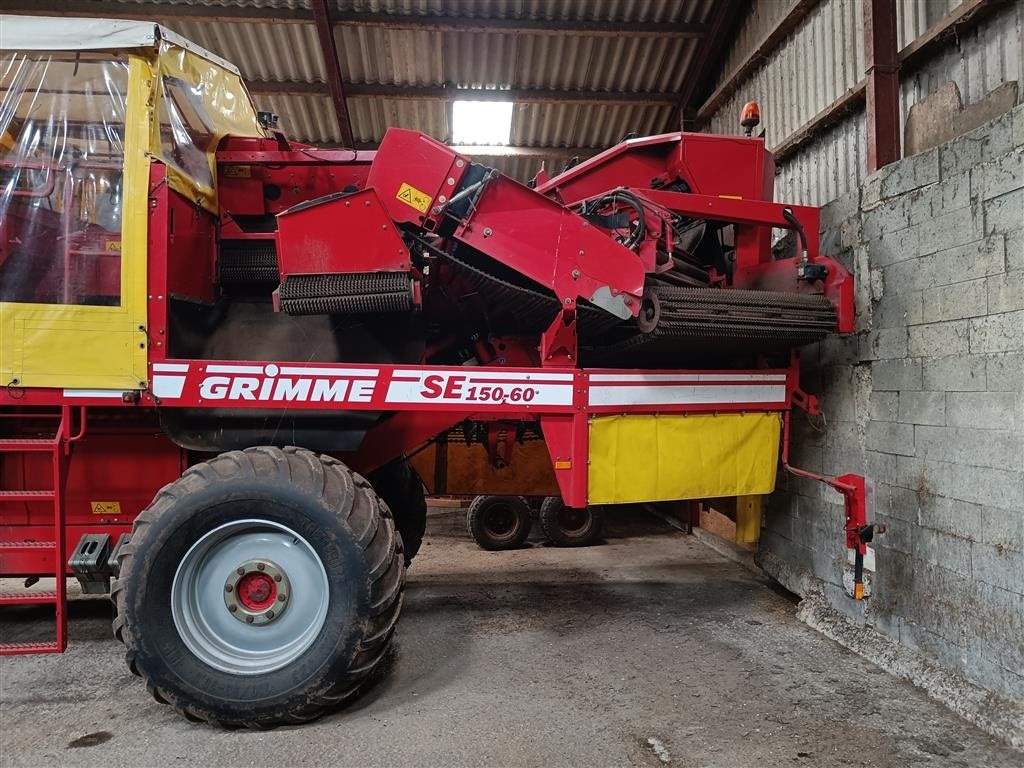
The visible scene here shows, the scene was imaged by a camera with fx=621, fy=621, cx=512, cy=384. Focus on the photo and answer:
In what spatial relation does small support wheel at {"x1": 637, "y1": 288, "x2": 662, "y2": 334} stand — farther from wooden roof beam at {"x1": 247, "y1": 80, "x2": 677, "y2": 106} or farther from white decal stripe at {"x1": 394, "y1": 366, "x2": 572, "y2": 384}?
wooden roof beam at {"x1": 247, "y1": 80, "x2": 677, "y2": 106}

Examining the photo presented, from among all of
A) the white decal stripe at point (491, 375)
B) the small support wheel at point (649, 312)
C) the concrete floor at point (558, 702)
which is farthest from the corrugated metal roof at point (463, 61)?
the concrete floor at point (558, 702)

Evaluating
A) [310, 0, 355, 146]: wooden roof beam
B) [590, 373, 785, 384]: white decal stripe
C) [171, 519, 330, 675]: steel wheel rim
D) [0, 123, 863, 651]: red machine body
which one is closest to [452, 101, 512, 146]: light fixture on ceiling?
[310, 0, 355, 146]: wooden roof beam

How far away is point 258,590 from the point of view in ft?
9.41

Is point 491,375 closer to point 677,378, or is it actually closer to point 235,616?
point 677,378

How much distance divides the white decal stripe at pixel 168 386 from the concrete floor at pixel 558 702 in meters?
1.48

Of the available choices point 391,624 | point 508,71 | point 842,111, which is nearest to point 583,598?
point 391,624

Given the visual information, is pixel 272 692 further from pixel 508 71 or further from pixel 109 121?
pixel 508 71

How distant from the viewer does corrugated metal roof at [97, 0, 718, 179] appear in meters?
6.82

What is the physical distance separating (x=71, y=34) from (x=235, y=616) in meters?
2.79

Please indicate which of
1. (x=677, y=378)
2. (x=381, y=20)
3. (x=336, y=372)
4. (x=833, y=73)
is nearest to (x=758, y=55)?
(x=833, y=73)

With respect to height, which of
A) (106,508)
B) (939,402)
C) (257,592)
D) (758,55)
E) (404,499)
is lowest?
(257,592)

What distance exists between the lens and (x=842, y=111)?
5.05m

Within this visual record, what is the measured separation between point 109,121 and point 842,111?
5.14m

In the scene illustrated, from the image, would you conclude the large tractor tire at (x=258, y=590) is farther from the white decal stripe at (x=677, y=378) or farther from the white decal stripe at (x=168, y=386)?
the white decal stripe at (x=677, y=378)
